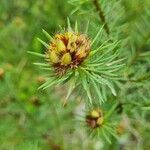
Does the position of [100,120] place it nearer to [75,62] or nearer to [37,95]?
[75,62]

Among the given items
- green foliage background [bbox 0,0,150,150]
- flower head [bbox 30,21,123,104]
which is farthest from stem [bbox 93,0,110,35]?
flower head [bbox 30,21,123,104]

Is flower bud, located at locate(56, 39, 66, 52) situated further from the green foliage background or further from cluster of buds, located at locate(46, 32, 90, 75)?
the green foliage background

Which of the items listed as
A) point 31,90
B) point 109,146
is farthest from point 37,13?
point 109,146

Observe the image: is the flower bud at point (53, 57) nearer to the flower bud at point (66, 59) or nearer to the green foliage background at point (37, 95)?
the flower bud at point (66, 59)

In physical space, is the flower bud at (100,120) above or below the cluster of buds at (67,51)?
below

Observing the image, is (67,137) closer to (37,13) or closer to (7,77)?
(7,77)

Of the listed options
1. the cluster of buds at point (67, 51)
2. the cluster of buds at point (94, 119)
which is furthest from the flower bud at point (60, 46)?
the cluster of buds at point (94, 119)
